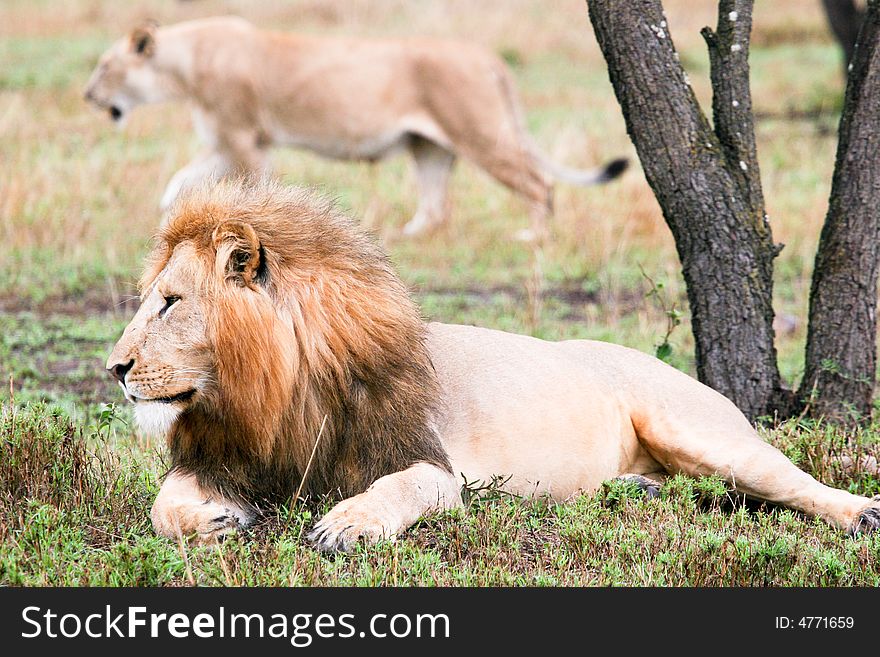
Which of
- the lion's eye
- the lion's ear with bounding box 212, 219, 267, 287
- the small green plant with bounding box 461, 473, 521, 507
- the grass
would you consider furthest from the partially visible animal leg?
the lion's eye

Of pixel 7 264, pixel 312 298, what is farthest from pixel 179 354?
pixel 7 264

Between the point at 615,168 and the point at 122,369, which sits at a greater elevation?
the point at 615,168

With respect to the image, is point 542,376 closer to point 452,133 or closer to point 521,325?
point 521,325

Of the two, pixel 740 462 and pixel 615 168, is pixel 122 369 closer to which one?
pixel 740 462

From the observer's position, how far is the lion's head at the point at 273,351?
328 centimetres

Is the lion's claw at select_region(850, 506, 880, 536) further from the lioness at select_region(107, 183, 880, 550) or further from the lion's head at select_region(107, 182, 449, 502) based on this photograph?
the lion's head at select_region(107, 182, 449, 502)

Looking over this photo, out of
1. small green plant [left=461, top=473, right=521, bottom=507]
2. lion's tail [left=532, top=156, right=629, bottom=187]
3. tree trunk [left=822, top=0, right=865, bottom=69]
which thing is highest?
tree trunk [left=822, top=0, right=865, bottom=69]

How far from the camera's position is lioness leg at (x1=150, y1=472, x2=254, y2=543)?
336 centimetres

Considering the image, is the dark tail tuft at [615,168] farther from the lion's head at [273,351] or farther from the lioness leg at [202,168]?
the lion's head at [273,351]

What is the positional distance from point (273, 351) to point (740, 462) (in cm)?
160

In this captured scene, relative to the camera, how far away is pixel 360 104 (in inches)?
408

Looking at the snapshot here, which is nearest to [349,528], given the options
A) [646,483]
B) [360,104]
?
[646,483]

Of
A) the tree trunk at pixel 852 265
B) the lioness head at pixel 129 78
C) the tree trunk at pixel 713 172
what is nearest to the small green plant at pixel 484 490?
the tree trunk at pixel 713 172

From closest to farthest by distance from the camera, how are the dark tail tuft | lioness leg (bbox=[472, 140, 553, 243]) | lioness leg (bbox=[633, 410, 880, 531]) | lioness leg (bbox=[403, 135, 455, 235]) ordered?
lioness leg (bbox=[633, 410, 880, 531]), lioness leg (bbox=[403, 135, 455, 235]), the dark tail tuft, lioness leg (bbox=[472, 140, 553, 243])
